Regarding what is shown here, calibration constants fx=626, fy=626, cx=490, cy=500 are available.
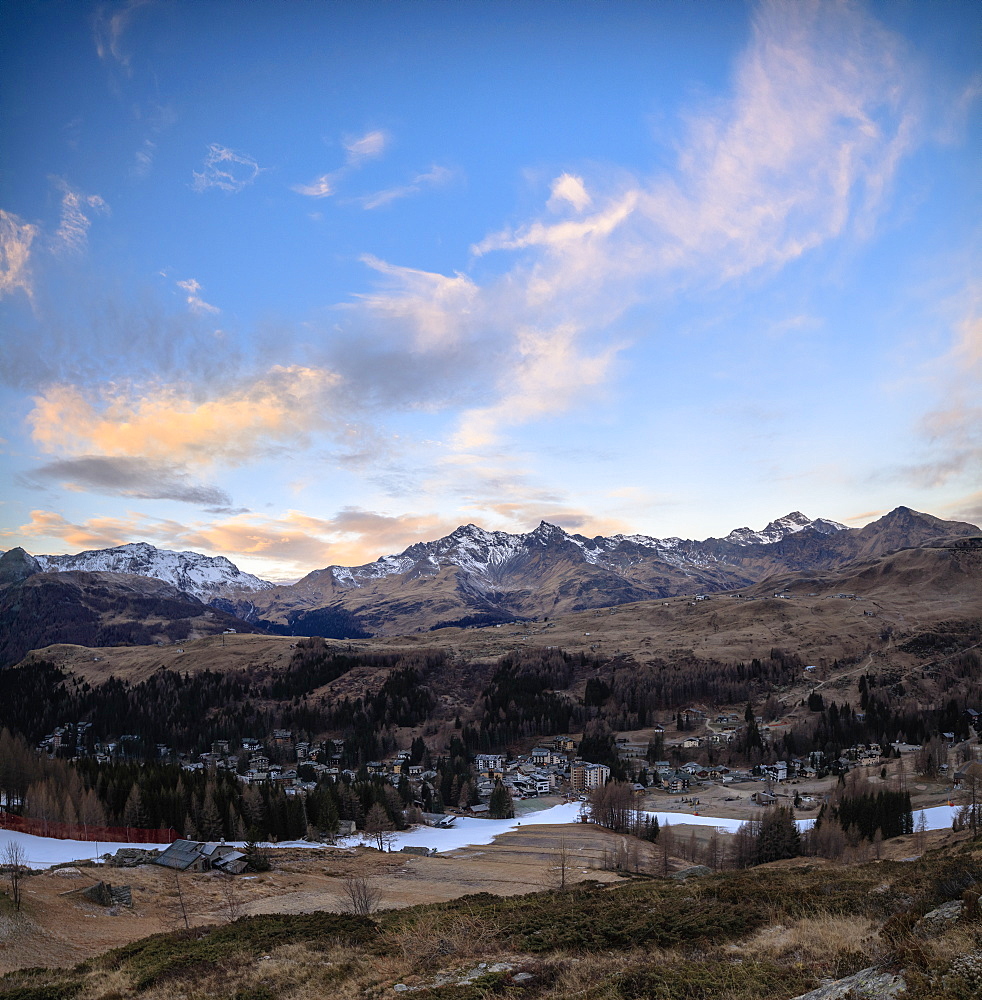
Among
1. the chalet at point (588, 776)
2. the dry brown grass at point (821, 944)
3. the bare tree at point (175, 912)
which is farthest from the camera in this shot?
the chalet at point (588, 776)

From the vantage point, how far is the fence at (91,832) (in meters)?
78.1

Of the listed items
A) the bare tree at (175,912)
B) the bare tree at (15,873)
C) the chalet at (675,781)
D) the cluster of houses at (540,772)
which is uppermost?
the bare tree at (15,873)

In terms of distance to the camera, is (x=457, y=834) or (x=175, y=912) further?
(x=457, y=834)

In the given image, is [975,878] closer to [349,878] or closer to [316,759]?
[349,878]

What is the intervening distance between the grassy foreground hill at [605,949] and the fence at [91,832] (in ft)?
170

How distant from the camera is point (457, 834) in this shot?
99.8 m

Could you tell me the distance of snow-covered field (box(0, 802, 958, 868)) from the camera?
68.0 meters

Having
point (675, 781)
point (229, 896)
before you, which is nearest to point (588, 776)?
point (675, 781)

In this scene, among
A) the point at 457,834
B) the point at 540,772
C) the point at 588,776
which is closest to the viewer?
the point at 457,834

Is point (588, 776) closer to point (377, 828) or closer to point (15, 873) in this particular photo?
point (377, 828)

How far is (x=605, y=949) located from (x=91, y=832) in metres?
82.7

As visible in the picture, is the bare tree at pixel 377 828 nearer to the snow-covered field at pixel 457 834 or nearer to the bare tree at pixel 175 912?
the snow-covered field at pixel 457 834

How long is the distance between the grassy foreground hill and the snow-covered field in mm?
43510

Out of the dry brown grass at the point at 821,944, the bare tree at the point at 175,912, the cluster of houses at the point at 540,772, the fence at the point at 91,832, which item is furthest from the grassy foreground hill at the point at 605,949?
the cluster of houses at the point at 540,772
